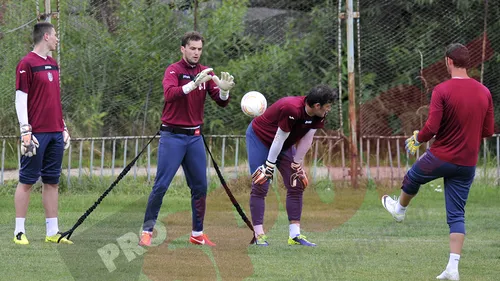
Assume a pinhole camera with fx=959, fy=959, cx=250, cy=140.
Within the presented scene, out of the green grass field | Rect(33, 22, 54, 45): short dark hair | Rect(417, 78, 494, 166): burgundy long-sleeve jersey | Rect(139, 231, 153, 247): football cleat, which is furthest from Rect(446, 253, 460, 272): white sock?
Rect(33, 22, 54, 45): short dark hair

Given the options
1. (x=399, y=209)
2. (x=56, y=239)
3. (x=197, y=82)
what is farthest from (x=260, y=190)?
(x=56, y=239)

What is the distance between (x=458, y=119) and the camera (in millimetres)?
6602

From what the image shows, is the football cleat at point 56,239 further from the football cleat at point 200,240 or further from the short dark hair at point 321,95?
the short dark hair at point 321,95

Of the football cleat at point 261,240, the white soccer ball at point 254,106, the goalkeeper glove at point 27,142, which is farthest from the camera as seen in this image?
the white soccer ball at point 254,106

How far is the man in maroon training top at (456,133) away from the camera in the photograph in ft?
21.5

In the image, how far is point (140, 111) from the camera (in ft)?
43.0

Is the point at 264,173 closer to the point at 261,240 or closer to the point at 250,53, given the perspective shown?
the point at 261,240

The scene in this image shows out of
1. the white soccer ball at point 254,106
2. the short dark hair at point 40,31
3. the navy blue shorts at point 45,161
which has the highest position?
the short dark hair at point 40,31

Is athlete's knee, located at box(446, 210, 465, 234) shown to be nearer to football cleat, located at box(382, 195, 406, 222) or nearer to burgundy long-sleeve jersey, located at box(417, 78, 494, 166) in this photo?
burgundy long-sleeve jersey, located at box(417, 78, 494, 166)

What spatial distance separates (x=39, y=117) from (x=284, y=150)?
2.09 meters

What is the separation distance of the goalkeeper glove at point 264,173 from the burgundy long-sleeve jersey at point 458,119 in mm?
1631

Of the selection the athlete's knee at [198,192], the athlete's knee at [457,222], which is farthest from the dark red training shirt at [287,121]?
the athlete's knee at [457,222]

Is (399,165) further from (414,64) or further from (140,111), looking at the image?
(140,111)

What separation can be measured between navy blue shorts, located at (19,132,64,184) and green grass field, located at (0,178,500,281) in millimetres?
547
